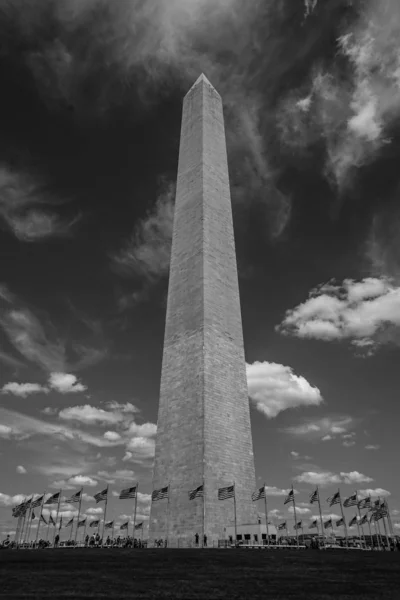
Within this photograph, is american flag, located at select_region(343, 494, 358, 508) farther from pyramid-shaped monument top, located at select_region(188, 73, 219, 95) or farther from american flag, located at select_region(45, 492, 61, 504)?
pyramid-shaped monument top, located at select_region(188, 73, 219, 95)

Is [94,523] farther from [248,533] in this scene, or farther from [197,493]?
[248,533]

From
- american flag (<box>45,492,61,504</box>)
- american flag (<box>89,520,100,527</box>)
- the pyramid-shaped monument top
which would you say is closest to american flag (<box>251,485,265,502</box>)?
american flag (<box>45,492,61,504</box>)

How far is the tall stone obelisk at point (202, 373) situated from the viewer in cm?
3291

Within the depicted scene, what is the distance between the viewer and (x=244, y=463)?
35594 mm

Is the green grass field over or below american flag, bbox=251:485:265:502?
below

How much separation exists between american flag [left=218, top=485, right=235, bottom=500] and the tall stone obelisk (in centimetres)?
100

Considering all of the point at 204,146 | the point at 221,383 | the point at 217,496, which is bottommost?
the point at 217,496

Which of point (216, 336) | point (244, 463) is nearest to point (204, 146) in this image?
point (216, 336)

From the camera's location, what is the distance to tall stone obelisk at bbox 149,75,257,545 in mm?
32906

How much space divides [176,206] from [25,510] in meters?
31.0

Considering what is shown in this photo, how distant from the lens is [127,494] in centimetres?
3744

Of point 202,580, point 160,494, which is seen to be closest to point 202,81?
point 160,494

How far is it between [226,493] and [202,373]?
847cm

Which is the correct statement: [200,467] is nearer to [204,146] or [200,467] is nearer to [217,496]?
[217,496]
